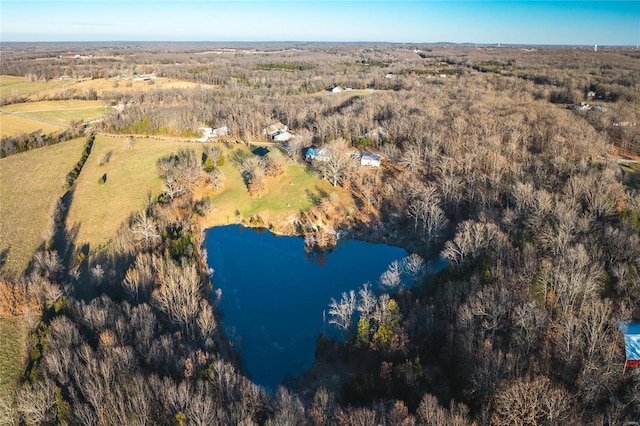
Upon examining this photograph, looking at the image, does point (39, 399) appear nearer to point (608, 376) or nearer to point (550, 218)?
point (608, 376)

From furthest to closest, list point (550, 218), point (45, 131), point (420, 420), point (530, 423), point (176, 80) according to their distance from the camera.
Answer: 1. point (176, 80)
2. point (45, 131)
3. point (550, 218)
4. point (420, 420)
5. point (530, 423)

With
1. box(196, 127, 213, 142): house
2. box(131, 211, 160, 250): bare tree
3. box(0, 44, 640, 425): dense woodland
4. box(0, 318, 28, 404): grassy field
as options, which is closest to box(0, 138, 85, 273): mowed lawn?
box(0, 44, 640, 425): dense woodland

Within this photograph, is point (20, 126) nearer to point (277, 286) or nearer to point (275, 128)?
point (275, 128)

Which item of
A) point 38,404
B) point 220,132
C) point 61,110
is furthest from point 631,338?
point 61,110

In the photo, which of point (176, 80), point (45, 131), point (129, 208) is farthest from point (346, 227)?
point (176, 80)

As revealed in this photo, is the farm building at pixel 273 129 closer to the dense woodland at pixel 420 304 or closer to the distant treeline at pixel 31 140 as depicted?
the dense woodland at pixel 420 304

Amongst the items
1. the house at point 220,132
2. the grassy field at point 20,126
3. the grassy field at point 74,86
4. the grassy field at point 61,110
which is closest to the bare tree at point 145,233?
the house at point 220,132
